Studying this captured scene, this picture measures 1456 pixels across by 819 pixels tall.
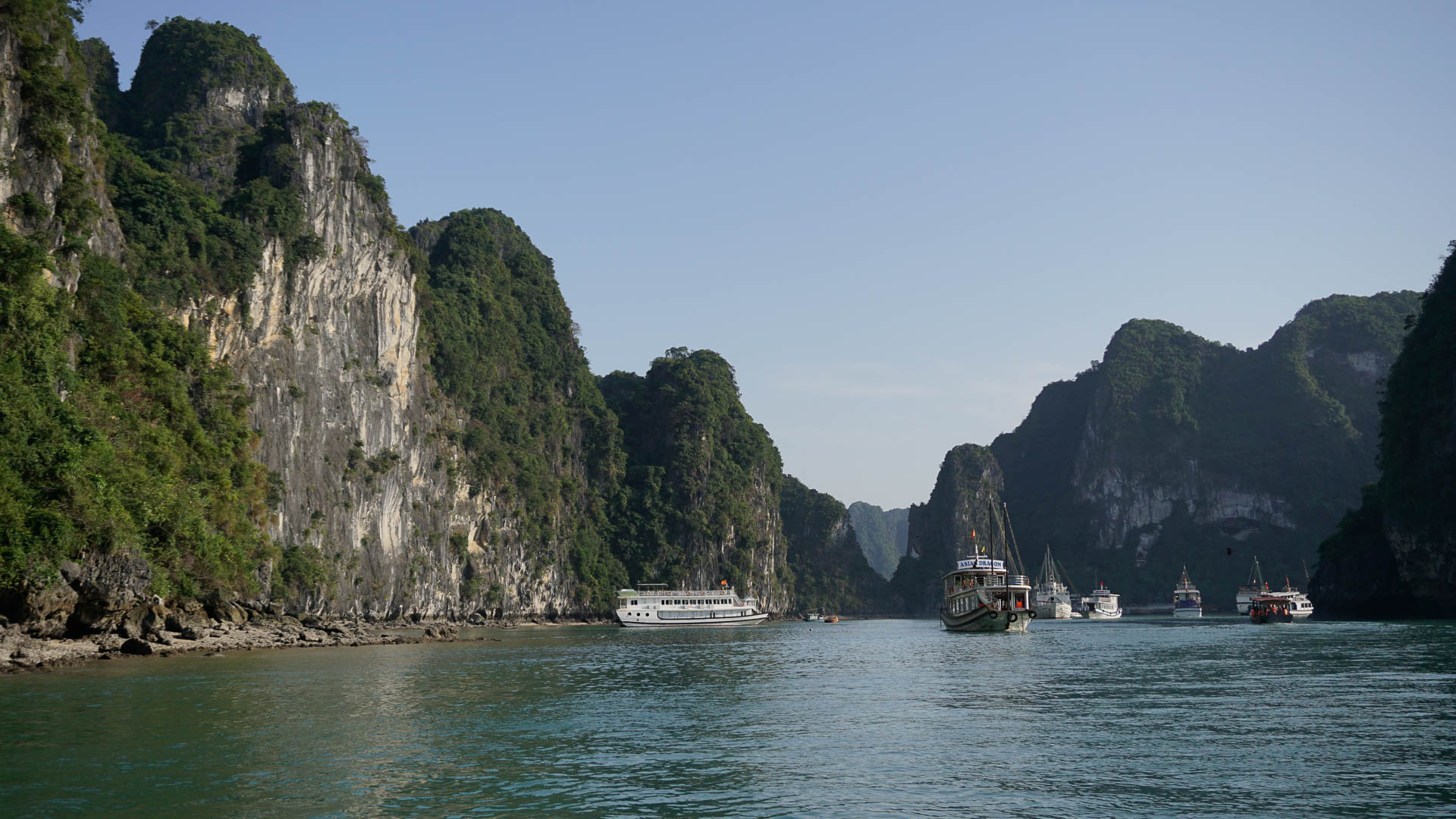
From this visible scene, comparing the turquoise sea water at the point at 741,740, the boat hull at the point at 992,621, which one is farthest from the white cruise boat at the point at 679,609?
the turquoise sea water at the point at 741,740

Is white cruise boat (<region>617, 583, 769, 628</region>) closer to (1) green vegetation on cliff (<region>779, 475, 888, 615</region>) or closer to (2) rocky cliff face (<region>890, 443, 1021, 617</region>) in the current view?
(1) green vegetation on cliff (<region>779, 475, 888, 615</region>)

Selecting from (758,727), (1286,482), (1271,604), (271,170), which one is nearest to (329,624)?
(271,170)

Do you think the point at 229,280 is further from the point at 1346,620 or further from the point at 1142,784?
the point at 1346,620

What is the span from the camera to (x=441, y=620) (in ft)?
258

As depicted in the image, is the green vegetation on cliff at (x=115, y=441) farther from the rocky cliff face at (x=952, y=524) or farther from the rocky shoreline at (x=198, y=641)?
the rocky cliff face at (x=952, y=524)

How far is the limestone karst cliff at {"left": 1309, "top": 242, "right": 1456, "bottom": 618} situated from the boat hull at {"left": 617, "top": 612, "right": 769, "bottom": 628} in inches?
1933

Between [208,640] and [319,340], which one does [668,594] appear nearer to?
[319,340]

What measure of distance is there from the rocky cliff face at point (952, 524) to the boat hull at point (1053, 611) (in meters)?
46.7

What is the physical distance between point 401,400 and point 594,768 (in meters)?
64.9

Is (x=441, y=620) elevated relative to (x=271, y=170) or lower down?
lower down

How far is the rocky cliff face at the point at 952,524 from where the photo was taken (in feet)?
509

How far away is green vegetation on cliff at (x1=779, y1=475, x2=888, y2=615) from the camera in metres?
155

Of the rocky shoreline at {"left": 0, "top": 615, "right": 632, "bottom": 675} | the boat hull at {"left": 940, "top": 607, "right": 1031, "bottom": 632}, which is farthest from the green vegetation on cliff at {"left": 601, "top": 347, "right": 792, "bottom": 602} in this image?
the boat hull at {"left": 940, "top": 607, "right": 1031, "bottom": 632}

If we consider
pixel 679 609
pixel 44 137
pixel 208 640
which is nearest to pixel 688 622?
pixel 679 609
